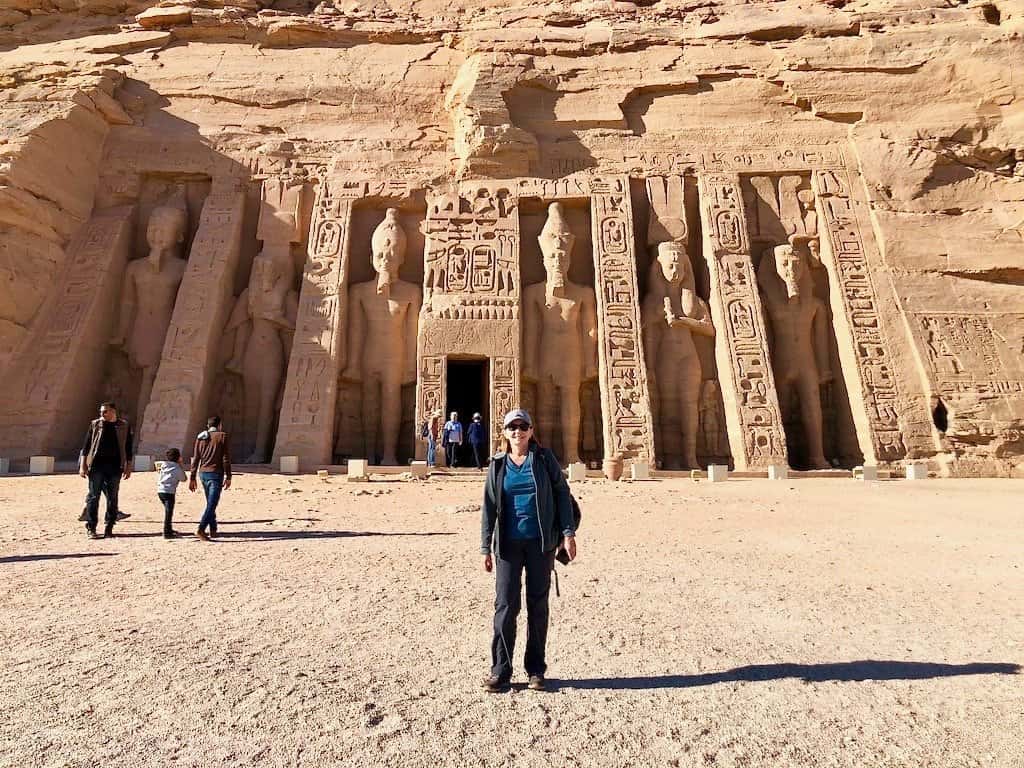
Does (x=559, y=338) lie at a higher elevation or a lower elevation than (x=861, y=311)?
lower

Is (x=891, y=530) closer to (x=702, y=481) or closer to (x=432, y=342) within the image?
(x=702, y=481)

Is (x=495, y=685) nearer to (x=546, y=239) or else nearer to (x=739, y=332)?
(x=739, y=332)

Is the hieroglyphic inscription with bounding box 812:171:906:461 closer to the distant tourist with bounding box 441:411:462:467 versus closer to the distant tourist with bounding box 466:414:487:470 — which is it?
the distant tourist with bounding box 466:414:487:470

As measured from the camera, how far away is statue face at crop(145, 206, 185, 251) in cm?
1224

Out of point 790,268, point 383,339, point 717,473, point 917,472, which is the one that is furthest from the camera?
point 790,268

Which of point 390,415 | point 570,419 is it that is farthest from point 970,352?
point 390,415

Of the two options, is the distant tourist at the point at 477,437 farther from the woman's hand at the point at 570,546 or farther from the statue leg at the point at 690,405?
the woman's hand at the point at 570,546

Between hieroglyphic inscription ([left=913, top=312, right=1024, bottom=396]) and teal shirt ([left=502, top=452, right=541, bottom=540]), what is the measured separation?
36.3 ft

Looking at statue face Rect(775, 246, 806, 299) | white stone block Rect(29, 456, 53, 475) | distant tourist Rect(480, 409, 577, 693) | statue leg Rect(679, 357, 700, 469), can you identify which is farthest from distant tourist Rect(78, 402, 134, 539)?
statue face Rect(775, 246, 806, 299)

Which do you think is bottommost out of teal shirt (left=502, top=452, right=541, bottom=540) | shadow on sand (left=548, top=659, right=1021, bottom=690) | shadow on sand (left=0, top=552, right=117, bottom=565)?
shadow on sand (left=548, top=659, right=1021, bottom=690)

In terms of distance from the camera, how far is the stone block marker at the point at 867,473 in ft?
31.5

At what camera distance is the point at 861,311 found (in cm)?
1158

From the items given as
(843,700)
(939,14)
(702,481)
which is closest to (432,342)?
(702,481)

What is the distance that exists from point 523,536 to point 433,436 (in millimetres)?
8510
